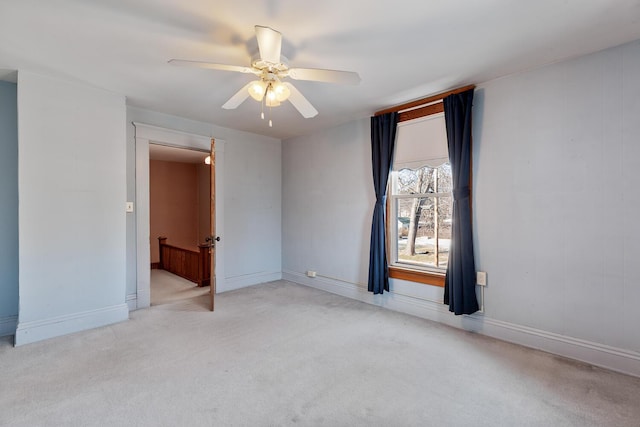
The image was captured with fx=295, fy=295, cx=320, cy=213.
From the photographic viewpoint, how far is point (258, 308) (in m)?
3.75

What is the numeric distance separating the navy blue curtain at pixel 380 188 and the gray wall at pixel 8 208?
3881 mm

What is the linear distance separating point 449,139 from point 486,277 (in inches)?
57.4

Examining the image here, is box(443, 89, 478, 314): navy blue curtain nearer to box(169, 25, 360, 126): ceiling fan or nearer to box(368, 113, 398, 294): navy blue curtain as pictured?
box(368, 113, 398, 294): navy blue curtain

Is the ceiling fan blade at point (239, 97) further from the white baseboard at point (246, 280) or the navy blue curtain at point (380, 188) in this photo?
the white baseboard at point (246, 280)

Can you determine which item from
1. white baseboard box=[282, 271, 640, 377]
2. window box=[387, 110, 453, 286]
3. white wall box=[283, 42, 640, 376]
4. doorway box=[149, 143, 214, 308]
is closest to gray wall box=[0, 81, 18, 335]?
doorway box=[149, 143, 214, 308]

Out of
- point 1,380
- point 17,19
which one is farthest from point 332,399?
point 17,19

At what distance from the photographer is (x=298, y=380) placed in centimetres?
216

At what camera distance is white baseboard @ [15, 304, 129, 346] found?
9.02ft

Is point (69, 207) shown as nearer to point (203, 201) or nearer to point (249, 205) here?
point (249, 205)

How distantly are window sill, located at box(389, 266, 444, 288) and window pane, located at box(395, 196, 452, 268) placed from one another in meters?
0.13

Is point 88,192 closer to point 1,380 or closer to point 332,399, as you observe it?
point 1,380

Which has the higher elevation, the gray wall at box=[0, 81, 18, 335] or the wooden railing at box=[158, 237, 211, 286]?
the gray wall at box=[0, 81, 18, 335]

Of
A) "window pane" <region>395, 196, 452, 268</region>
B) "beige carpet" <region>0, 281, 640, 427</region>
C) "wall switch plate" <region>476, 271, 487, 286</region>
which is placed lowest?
"beige carpet" <region>0, 281, 640, 427</region>

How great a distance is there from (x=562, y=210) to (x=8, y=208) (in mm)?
5287
